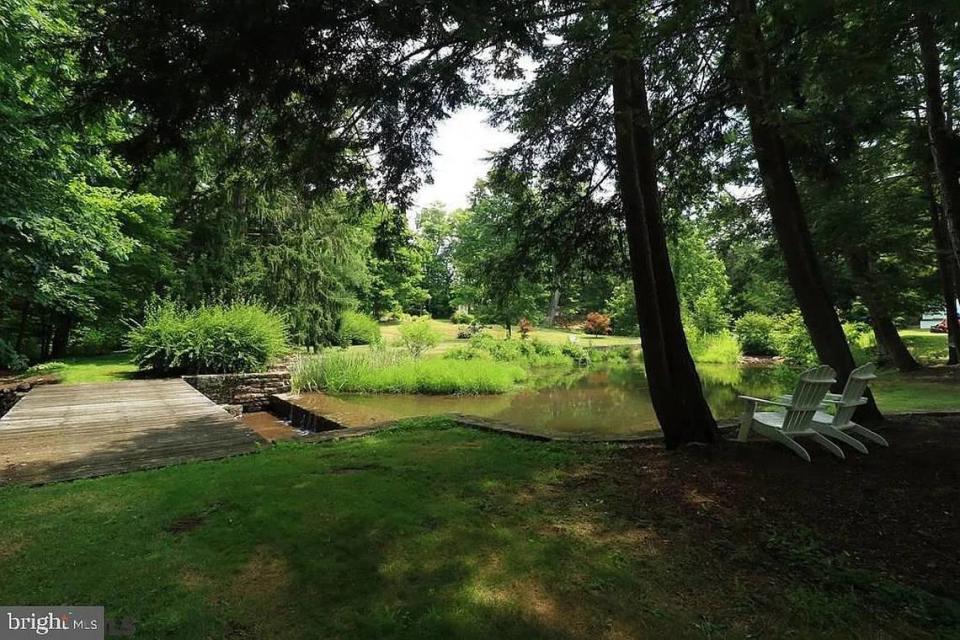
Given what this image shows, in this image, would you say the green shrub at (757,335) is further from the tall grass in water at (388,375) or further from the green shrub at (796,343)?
the tall grass in water at (388,375)

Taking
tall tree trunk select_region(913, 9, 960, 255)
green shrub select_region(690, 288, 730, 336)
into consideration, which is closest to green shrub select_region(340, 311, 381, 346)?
green shrub select_region(690, 288, 730, 336)

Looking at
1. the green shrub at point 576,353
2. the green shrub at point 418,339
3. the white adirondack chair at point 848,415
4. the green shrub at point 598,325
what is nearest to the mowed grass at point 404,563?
the white adirondack chair at point 848,415

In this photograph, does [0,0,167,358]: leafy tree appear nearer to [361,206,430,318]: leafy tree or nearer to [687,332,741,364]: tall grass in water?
[361,206,430,318]: leafy tree

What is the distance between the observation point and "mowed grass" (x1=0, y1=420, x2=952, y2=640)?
1938mm

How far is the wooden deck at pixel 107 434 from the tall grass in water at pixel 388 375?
11.8 ft

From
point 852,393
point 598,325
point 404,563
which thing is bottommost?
point 404,563

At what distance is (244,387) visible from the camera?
33.2ft

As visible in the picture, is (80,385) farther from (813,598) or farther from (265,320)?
(813,598)

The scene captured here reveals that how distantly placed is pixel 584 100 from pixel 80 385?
30.1ft

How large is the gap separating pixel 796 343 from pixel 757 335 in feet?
20.0

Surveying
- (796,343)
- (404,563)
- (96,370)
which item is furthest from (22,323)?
(796,343)

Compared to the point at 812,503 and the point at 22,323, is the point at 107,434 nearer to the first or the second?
the point at 812,503

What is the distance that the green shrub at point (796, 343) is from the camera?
14320 millimetres

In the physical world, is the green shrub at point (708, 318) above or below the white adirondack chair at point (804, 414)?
above
